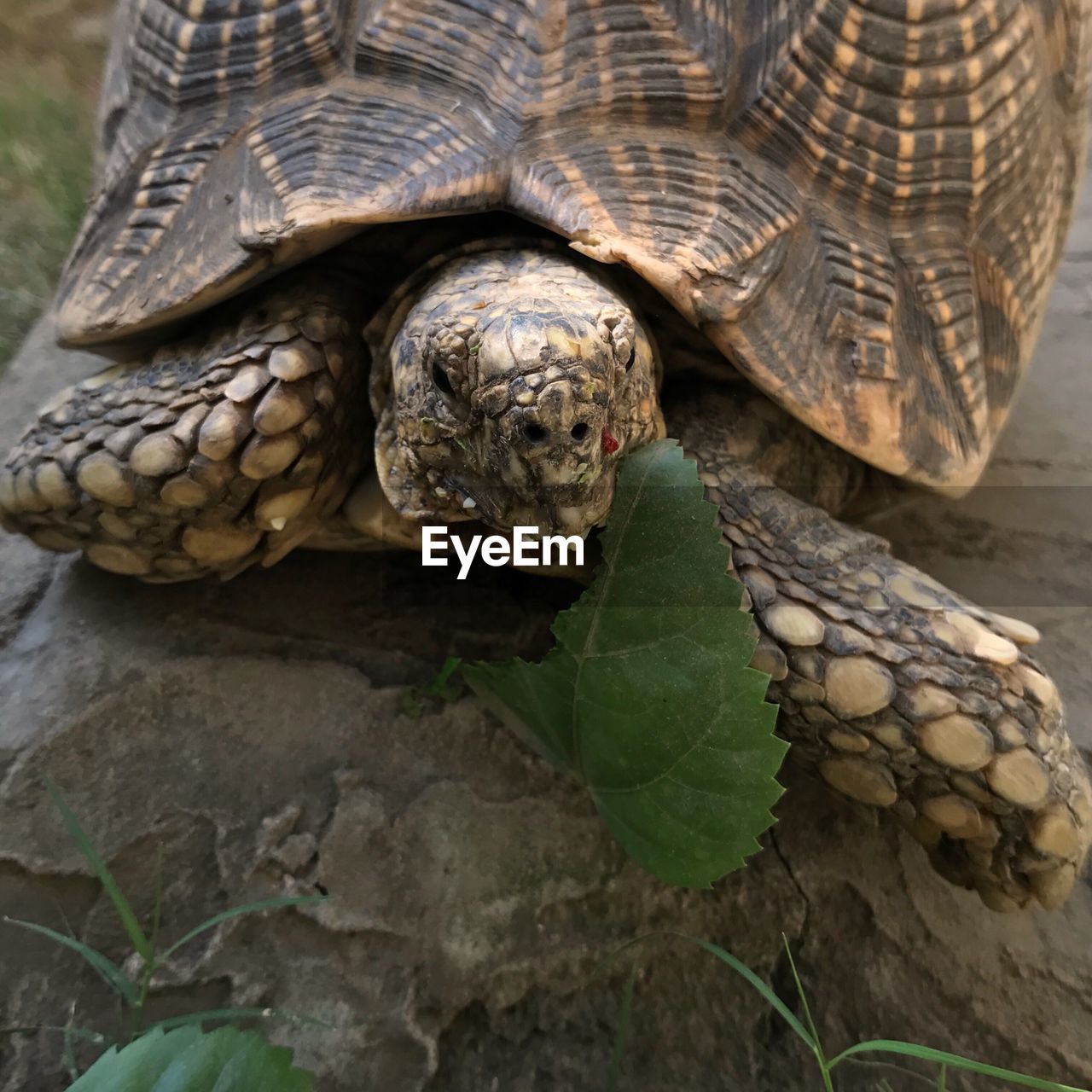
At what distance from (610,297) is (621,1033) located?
1073 mm

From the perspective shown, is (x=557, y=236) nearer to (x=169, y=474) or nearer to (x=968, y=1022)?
(x=169, y=474)

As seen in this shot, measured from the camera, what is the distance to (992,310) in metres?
1.78

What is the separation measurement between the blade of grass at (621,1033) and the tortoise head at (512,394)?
0.72 meters

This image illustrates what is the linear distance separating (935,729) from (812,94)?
1101 mm

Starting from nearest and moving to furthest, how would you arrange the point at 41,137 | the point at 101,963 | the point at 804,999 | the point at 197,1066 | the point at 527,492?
the point at 197,1066 → the point at 527,492 → the point at 101,963 → the point at 804,999 → the point at 41,137

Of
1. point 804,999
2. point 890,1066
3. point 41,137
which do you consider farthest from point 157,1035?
point 41,137

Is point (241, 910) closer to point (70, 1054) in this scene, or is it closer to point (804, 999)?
point (70, 1054)

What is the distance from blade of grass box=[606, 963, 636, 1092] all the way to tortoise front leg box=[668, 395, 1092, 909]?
1.49ft

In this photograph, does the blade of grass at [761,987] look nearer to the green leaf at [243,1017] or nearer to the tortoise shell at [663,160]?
the green leaf at [243,1017]

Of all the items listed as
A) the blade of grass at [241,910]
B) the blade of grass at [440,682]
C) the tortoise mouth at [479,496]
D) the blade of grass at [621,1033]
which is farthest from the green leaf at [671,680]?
the blade of grass at [241,910]

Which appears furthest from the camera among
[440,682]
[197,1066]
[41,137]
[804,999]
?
[41,137]

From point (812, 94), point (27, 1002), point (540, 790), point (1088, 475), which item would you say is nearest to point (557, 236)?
point (812, 94)

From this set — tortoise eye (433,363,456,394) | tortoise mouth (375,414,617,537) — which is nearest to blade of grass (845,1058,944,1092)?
tortoise mouth (375,414,617,537)

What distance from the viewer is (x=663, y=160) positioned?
4.59 feet
